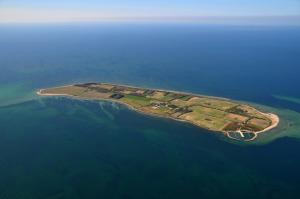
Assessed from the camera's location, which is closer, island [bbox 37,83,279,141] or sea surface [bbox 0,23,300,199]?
sea surface [bbox 0,23,300,199]

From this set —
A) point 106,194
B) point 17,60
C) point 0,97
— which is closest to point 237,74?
point 0,97

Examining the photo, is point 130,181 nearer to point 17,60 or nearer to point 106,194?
point 106,194

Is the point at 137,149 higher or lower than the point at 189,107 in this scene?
lower

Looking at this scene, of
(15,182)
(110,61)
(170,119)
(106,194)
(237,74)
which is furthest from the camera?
(110,61)

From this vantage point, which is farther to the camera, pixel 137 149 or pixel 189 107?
pixel 189 107

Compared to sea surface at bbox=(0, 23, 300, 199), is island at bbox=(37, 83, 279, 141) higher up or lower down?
higher up

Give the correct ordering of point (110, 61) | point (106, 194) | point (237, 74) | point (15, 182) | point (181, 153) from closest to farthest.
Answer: point (106, 194) < point (15, 182) < point (181, 153) < point (237, 74) < point (110, 61)

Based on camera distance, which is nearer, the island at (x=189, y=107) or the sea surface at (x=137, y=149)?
the sea surface at (x=137, y=149)

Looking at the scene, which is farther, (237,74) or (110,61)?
(110,61)
